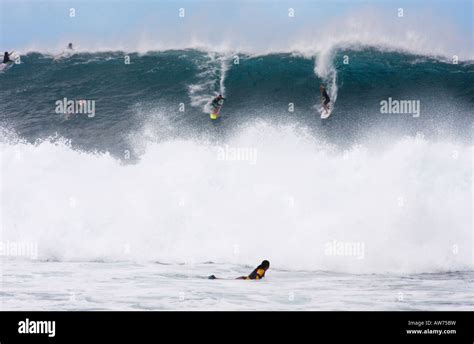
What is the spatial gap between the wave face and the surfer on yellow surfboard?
332mm

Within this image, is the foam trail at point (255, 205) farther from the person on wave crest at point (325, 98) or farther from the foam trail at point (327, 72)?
the foam trail at point (327, 72)

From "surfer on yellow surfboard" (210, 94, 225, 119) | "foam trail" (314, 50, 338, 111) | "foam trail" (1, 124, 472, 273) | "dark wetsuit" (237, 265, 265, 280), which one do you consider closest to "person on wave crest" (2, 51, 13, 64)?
"foam trail" (1, 124, 472, 273)

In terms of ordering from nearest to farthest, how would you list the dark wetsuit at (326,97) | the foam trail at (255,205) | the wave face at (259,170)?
1. the foam trail at (255,205)
2. the wave face at (259,170)
3. the dark wetsuit at (326,97)

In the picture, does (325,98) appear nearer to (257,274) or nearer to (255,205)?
(255,205)

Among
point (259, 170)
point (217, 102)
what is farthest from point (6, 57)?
point (259, 170)

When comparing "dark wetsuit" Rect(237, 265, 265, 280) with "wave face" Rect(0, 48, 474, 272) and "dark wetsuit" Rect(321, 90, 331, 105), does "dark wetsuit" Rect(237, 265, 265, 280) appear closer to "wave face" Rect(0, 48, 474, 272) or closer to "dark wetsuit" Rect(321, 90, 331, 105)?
"wave face" Rect(0, 48, 474, 272)

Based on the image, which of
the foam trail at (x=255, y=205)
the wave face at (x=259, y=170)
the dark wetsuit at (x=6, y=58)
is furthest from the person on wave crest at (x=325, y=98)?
the dark wetsuit at (x=6, y=58)

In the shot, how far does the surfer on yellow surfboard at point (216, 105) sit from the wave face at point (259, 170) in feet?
1.09

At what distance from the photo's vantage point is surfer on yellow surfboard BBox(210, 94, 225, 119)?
945 inches

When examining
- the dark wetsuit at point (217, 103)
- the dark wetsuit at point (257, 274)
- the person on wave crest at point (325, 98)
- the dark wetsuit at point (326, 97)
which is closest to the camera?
the dark wetsuit at point (257, 274)

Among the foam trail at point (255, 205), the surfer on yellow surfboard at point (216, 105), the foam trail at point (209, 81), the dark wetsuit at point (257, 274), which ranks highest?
the foam trail at point (209, 81)

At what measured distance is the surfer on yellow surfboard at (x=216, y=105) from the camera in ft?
78.8

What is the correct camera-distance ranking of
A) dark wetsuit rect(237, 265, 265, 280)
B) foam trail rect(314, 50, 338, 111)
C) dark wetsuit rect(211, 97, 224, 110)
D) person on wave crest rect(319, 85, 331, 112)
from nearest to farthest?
dark wetsuit rect(237, 265, 265, 280), dark wetsuit rect(211, 97, 224, 110), person on wave crest rect(319, 85, 331, 112), foam trail rect(314, 50, 338, 111)

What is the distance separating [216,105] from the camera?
2423 cm
